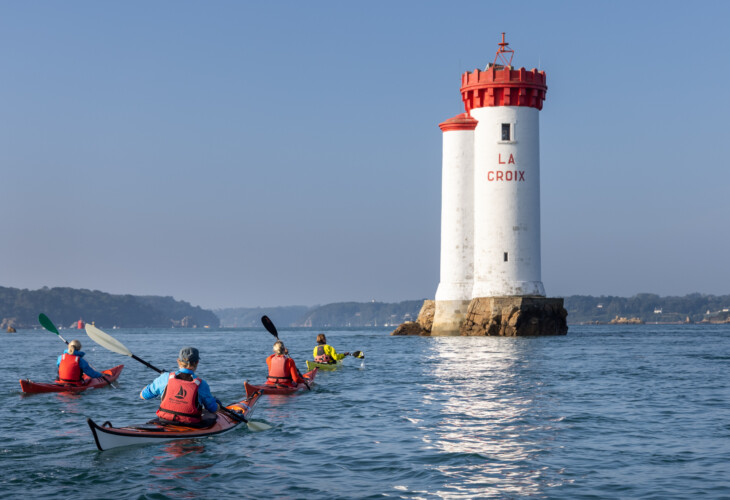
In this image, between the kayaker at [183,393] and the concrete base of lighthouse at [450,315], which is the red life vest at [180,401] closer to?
the kayaker at [183,393]

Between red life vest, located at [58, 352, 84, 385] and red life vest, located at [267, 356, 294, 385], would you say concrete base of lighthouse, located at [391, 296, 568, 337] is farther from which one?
red life vest, located at [58, 352, 84, 385]

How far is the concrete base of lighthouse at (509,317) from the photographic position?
54906mm

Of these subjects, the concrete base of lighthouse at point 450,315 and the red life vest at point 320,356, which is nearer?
the red life vest at point 320,356

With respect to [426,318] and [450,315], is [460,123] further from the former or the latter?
[426,318]

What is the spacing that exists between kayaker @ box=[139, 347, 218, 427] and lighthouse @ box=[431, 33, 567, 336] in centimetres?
4235

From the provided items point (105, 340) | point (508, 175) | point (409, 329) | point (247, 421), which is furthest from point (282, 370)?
point (409, 329)

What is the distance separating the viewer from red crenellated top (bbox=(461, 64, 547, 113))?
5662 centimetres

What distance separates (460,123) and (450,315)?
1369 centimetres

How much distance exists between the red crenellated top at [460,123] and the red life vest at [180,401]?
1829 inches

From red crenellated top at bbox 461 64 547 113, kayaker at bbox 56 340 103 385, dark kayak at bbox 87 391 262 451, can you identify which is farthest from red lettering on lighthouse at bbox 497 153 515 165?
dark kayak at bbox 87 391 262 451

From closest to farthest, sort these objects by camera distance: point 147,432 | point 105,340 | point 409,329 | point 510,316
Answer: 1. point 147,432
2. point 105,340
3. point 510,316
4. point 409,329

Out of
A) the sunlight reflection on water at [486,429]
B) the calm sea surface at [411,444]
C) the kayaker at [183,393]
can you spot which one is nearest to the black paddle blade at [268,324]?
the calm sea surface at [411,444]

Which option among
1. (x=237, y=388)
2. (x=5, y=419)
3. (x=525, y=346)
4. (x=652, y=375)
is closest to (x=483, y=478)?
(x=5, y=419)

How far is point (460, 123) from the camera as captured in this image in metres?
58.3
